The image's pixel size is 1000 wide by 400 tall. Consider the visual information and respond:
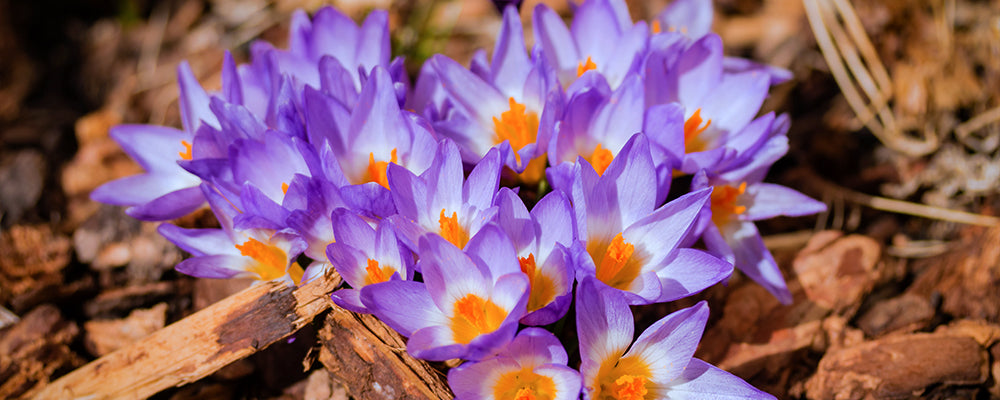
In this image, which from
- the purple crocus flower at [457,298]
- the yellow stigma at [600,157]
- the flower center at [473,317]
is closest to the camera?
the purple crocus flower at [457,298]

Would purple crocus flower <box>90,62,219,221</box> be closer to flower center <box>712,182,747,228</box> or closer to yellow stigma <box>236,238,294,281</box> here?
yellow stigma <box>236,238,294,281</box>

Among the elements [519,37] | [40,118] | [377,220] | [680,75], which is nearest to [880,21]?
[680,75]

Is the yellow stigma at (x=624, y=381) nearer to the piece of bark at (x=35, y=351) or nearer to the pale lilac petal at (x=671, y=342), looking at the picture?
the pale lilac petal at (x=671, y=342)

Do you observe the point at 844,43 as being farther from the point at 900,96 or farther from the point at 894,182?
the point at 894,182

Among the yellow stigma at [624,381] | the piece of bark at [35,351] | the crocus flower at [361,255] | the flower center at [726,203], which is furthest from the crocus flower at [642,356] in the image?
the piece of bark at [35,351]

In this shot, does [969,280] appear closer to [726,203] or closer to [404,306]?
[726,203]

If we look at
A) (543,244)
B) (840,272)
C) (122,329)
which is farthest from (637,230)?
(122,329)

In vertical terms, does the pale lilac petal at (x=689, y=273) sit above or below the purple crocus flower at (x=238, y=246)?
below
